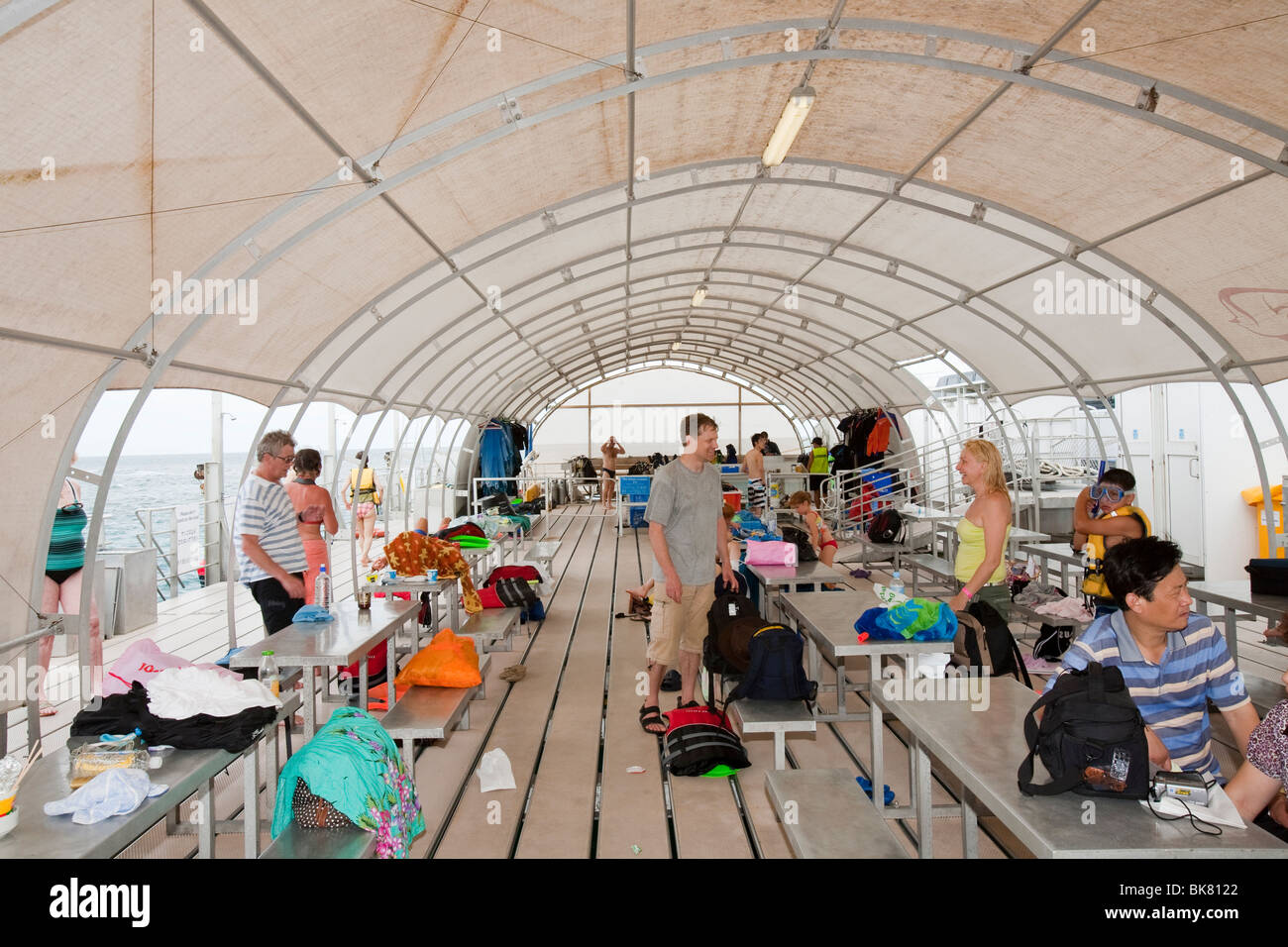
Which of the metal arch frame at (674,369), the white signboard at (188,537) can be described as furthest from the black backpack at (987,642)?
the metal arch frame at (674,369)

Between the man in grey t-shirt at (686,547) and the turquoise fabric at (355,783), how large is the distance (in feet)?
7.19

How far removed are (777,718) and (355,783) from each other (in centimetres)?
223

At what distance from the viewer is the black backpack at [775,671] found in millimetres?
4512

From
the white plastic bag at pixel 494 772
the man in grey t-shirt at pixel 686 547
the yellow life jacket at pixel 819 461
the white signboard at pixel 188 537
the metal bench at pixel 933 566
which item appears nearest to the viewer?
the white plastic bag at pixel 494 772

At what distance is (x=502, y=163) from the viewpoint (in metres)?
6.32

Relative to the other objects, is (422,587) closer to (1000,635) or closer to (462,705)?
(462,705)

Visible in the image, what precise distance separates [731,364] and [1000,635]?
23596mm

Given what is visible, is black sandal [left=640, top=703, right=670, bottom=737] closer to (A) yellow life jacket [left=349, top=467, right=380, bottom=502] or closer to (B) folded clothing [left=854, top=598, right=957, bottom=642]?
(B) folded clothing [left=854, top=598, right=957, bottom=642]

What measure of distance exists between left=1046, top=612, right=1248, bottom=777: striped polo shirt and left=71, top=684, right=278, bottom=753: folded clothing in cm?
305

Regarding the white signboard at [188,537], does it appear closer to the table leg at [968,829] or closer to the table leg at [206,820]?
the table leg at [206,820]

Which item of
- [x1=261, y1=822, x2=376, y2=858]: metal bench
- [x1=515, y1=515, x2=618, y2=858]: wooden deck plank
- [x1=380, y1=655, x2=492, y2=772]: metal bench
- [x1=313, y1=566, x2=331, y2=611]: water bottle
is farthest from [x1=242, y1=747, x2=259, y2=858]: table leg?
[x1=313, y1=566, x2=331, y2=611]: water bottle

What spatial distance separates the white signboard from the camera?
12539 mm

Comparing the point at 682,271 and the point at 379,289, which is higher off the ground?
the point at 682,271
